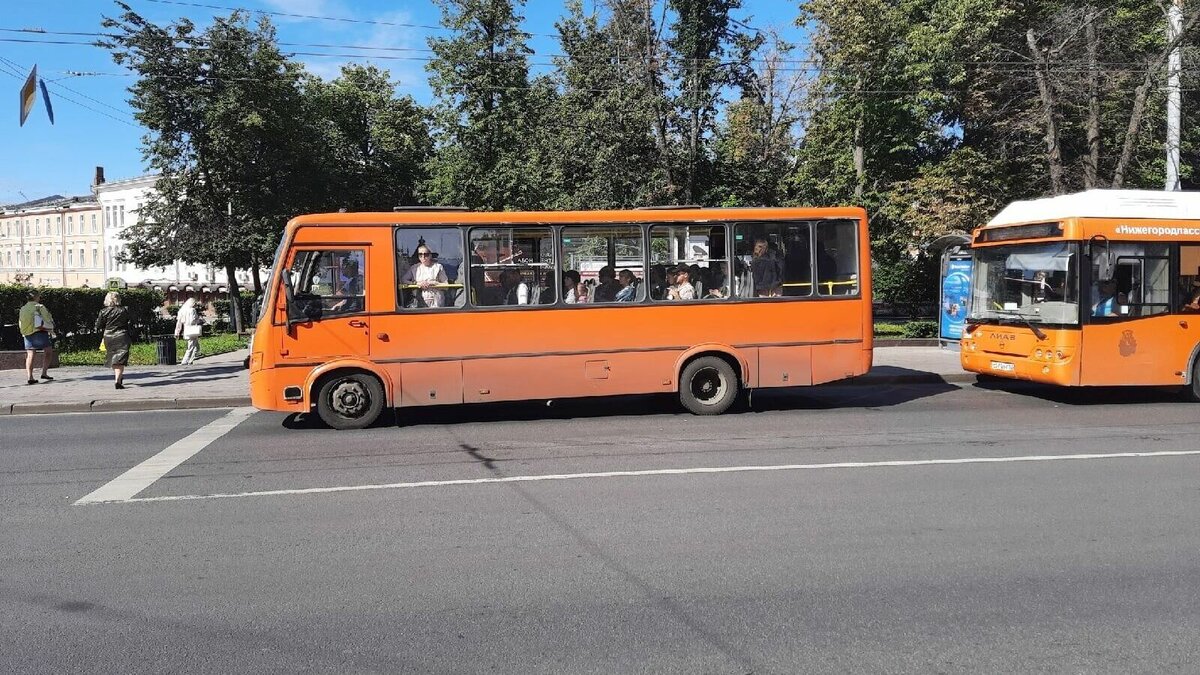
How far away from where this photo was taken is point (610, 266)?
11453 millimetres

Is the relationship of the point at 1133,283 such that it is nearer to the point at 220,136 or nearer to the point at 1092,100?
the point at 1092,100

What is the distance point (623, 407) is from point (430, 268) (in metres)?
3.45

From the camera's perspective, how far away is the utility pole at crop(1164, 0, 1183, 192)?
17.9 meters

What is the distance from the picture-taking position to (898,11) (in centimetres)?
2611

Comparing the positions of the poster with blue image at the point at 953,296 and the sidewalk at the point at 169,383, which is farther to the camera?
the poster with blue image at the point at 953,296

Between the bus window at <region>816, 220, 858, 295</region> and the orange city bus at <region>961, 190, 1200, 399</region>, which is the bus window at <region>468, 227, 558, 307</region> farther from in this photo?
the orange city bus at <region>961, 190, 1200, 399</region>

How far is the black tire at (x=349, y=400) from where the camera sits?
10.7 meters

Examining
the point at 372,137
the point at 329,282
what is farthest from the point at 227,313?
the point at 329,282

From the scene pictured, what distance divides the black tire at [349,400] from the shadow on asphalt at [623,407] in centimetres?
29

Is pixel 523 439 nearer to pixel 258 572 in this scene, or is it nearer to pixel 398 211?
pixel 398 211

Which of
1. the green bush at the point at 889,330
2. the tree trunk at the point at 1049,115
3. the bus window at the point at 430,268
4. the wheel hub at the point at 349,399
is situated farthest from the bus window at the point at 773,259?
the tree trunk at the point at 1049,115

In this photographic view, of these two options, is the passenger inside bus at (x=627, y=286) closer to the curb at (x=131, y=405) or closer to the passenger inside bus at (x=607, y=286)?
the passenger inside bus at (x=607, y=286)

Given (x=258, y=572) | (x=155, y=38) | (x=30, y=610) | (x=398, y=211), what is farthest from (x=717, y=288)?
(x=155, y=38)

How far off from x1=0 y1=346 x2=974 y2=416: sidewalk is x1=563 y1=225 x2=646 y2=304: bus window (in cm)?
482
